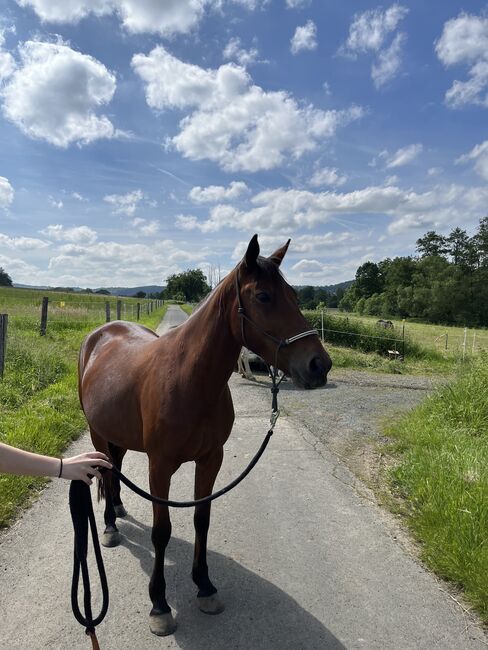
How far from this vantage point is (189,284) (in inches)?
3526

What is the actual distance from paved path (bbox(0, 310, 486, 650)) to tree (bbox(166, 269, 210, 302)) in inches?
3160

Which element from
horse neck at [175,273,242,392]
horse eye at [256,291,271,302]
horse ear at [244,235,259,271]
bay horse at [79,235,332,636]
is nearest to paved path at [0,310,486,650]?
bay horse at [79,235,332,636]

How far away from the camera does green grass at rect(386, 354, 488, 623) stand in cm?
291

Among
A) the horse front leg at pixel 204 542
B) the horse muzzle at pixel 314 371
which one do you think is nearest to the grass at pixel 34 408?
the horse front leg at pixel 204 542

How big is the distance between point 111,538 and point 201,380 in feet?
6.01

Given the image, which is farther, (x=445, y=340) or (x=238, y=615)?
(x=445, y=340)

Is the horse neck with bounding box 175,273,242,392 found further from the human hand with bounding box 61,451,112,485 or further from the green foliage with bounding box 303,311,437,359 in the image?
the green foliage with bounding box 303,311,437,359

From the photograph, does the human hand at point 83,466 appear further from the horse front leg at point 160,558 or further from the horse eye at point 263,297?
the horse eye at point 263,297

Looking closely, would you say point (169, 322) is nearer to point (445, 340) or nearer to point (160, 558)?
point (445, 340)

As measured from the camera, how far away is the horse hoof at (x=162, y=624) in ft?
7.91

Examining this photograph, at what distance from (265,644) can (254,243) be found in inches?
89.4

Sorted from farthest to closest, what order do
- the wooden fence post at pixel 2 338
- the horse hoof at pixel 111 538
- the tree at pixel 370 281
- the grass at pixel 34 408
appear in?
the tree at pixel 370 281, the wooden fence post at pixel 2 338, the grass at pixel 34 408, the horse hoof at pixel 111 538

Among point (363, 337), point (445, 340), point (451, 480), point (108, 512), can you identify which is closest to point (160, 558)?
point (108, 512)

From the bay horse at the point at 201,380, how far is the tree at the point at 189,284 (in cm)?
8091
